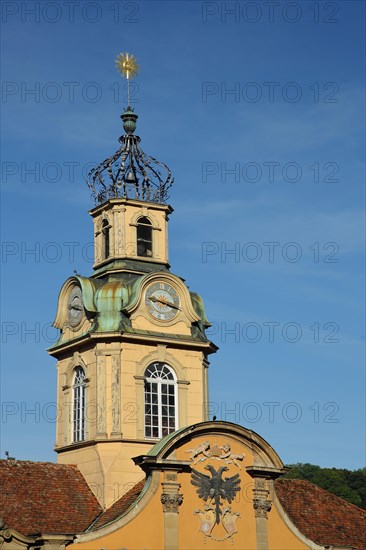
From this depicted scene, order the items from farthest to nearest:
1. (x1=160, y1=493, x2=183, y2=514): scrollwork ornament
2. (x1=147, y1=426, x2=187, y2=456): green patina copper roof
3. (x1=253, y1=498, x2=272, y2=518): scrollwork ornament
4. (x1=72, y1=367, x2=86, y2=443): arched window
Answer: (x1=72, y1=367, x2=86, y2=443): arched window
(x1=253, y1=498, x2=272, y2=518): scrollwork ornament
(x1=147, y1=426, x2=187, y2=456): green patina copper roof
(x1=160, y1=493, x2=183, y2=514): scrollwork ornament

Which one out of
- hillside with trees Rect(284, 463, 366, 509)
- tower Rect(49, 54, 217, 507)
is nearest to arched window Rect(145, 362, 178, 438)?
tower Rect(49, 54, 217, 507)

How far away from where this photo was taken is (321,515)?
4350cm

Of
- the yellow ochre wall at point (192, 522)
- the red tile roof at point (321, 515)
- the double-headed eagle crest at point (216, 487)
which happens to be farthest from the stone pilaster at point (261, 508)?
the red tile roof at point (321, 515)

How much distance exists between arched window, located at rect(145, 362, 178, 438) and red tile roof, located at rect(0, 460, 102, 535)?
3.23 m

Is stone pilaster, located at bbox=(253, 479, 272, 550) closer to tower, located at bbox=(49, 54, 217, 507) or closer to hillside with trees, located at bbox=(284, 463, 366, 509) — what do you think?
tower, located at bbox=(49, 54, 217, 507)

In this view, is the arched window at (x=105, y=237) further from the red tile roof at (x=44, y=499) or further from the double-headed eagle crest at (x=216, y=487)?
the double-headed eagle crest at (x=216, y=487)

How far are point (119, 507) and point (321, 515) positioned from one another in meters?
8.84

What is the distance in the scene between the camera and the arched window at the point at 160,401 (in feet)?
137

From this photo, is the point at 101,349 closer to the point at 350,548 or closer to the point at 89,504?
the point at 89,504

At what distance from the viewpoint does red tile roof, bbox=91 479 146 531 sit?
3806 cm

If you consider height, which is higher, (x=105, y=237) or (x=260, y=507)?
(x=105, y=237)

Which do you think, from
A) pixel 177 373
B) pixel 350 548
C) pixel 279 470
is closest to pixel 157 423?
pixel 177 373

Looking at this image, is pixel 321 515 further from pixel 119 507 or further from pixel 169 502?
pixel 119 507

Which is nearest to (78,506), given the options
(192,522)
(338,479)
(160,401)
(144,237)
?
(192,522)
